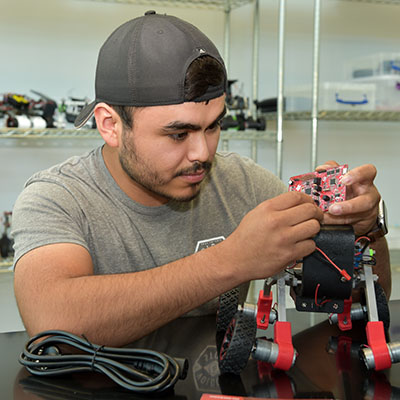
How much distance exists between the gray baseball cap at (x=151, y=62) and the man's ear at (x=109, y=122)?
25 mm

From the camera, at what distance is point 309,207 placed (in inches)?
31.2

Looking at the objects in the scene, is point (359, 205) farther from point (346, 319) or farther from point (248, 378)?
point (248, 378)

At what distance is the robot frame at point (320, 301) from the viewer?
723 mm

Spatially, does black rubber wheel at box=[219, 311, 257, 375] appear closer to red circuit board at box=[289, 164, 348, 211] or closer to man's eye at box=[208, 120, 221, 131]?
red circuit board at box=[289, 164, 348, 211]

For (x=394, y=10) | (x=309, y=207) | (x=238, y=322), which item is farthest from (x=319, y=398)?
(x=394, y=10)

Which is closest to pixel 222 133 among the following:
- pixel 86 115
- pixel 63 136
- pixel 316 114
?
pixel 316 114

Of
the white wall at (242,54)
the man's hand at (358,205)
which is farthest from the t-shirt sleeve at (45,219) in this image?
the white wall at (242,54)

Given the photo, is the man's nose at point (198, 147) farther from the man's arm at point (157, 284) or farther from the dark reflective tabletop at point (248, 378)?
the dark reflective tabletop at point (248, 378)

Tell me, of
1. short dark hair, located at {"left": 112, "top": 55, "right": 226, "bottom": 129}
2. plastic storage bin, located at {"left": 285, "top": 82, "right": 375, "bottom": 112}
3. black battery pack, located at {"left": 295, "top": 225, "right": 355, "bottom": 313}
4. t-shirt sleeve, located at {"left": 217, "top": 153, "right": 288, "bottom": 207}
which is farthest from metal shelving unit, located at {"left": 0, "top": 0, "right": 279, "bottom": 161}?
black battery pack, located at {"left": 295, "top": 225, "right": 355, "bottom": 313}

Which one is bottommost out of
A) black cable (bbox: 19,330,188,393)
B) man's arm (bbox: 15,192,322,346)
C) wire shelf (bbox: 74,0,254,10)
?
black cable (bbox: 19,330,188,393)

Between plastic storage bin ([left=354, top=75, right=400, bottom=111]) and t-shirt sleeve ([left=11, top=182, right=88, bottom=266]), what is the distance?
210 cm

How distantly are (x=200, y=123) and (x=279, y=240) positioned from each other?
29 cm

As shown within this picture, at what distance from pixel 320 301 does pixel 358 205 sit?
0.59ft

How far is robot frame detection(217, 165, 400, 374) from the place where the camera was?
0.72 metres
